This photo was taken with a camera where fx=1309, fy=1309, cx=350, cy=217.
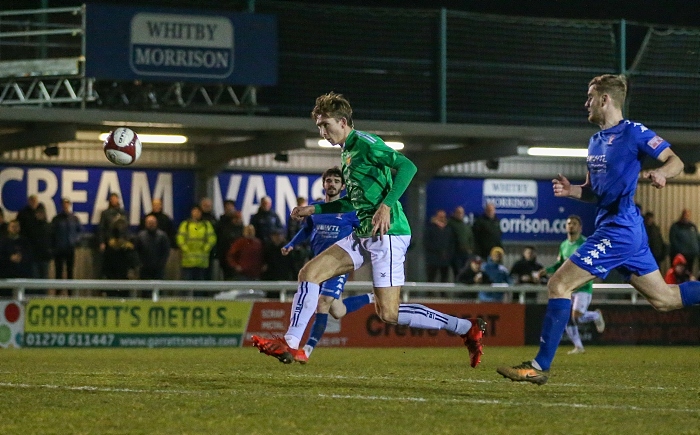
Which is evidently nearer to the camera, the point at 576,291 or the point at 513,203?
the point at 576,291

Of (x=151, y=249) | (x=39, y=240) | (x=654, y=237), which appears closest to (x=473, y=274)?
(x=654, y=237)

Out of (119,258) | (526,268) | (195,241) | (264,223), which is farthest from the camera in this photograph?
(526,268)

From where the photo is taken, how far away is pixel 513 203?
24688 millimetres

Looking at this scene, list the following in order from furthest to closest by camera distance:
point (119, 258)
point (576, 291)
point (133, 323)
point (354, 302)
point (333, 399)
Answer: point (119, 258) < point (133, 323) < point (576, 291) < point (354, 302) < point (333, 399)

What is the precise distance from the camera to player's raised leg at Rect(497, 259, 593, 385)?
27.7 feet

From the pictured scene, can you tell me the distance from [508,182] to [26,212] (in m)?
9.65

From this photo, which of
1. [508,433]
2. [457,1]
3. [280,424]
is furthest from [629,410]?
[457,1]

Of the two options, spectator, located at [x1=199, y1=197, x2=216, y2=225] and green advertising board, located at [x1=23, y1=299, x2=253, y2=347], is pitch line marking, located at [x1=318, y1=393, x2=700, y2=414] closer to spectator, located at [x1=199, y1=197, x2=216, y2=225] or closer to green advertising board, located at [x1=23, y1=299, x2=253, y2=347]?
green advertising board, located at [x1=23, y1=299, x2=253, y2=347]

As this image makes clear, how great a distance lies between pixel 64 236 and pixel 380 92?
5.81 meters

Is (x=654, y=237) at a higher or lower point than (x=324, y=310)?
higher

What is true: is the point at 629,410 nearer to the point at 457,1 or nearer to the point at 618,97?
the point at 618,97

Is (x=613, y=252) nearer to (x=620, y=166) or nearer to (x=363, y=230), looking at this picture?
(x=620, y=166)

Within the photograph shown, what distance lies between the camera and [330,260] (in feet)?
30.4

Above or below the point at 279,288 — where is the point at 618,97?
above
